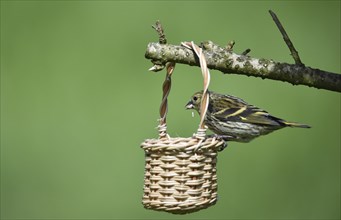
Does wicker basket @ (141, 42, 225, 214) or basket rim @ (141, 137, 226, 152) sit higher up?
basket rim @ (141, 137, 226, 152)

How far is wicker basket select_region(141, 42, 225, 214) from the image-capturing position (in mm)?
4164

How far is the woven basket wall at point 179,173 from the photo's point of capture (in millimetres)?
4164

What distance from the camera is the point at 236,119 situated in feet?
17.1

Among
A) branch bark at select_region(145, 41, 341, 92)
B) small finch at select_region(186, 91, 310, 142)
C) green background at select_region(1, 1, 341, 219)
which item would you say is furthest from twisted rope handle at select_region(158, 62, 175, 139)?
green background at select_region(1, 1, 341, 219)

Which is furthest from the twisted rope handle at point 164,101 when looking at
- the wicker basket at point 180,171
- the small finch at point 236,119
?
the small finch at point 236,119

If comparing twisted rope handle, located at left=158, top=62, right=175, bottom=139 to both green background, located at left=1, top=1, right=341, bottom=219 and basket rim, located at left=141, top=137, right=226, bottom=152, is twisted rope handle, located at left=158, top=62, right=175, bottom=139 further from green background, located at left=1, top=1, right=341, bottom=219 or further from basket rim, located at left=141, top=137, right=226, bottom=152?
green background, located at left=1, top=1, right=341, bottom=219

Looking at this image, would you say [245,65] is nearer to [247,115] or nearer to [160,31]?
Answer: [160,31]

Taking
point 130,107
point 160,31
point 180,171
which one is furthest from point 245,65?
point 130,107

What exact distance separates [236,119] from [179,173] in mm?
1096

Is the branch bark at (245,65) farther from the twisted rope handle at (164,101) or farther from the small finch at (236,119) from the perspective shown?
the small finch at (236,119)

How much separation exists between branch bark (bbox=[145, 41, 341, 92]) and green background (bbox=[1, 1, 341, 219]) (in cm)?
329

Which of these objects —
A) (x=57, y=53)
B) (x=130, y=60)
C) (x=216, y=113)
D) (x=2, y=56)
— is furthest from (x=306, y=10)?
(x=216, y=113)

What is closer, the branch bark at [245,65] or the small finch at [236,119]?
the branch bark at [245,65]

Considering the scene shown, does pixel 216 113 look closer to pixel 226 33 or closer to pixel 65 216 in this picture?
pixel 65 216
